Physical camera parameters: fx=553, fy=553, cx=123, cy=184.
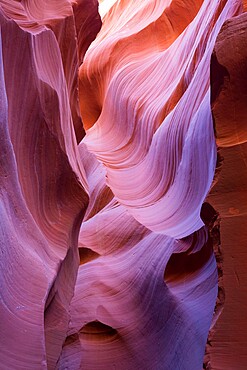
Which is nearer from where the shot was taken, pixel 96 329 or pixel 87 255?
pixel 96 329

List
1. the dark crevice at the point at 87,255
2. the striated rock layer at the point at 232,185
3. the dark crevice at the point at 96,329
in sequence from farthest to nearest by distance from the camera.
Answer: the dark crevice at the point at 87,255
the dark crevice at the point at 96,329
the striated rock layer at the point at 232,185

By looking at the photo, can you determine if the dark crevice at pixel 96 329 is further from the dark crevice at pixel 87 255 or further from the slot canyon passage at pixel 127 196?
the dark crevice at pixel 87 255

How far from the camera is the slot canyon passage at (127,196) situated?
5.79 ft

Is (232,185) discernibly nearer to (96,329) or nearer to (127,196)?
(96,329)

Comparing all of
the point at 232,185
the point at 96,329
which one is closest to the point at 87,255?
the point at 96,329

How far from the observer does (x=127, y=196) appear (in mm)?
3797

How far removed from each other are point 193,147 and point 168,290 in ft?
2.75

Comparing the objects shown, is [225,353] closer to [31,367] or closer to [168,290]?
[31,367]

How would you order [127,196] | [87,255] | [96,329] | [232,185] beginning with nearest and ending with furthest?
[232,185] → [96,329] → [87,255] → [127,196]

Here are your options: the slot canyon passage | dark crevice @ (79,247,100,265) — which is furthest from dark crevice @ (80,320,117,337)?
dark crevice @ (79,247,100,265)

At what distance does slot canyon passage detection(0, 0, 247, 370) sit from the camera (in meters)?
1.76

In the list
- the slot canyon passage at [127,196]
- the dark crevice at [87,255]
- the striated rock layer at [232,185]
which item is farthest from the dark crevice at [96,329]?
the striated rock layer at [232,185]

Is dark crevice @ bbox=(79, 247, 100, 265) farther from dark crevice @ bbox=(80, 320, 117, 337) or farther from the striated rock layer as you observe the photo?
the striated rock layer

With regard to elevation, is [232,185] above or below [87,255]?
above
